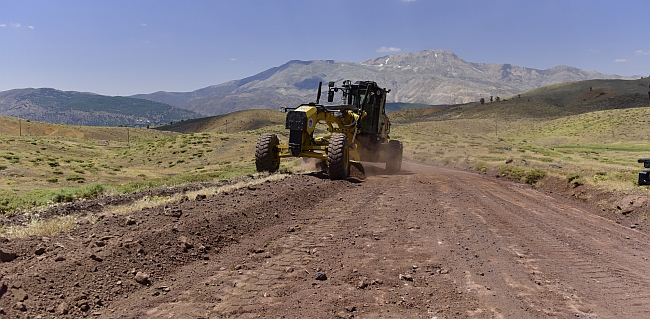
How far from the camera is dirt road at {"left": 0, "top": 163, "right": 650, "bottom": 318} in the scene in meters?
5.04

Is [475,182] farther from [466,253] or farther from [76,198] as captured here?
[76,198]

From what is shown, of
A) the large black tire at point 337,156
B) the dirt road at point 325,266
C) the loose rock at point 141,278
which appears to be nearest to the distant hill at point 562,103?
the large black tire at point 337,156

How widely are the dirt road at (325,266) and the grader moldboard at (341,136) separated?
17.0 ft

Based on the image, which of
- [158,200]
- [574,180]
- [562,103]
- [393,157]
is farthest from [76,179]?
[562,103]

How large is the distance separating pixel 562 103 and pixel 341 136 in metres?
108

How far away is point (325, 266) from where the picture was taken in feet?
20.9

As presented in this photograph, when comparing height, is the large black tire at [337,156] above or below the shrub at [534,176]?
above

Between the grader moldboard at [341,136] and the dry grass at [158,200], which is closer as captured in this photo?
the dry grass at [158,200]

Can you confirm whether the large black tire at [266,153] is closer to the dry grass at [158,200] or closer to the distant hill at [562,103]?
the dry grass at [158,200]

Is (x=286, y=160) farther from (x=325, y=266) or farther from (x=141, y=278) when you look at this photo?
(x=141, y=278)

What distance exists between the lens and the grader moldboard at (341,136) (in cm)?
1573

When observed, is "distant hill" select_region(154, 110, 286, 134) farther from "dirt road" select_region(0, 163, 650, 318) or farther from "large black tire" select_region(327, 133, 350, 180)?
"dirt road" select_region(0, 163, 650, 318)

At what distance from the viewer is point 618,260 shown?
24.1 feet

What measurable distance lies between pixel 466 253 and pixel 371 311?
9.21ft
